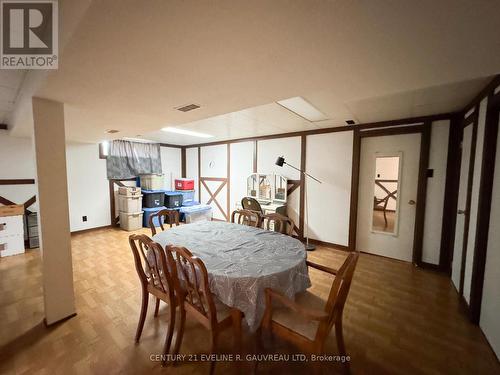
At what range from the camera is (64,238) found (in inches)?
74.5

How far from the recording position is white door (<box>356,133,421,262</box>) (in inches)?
125

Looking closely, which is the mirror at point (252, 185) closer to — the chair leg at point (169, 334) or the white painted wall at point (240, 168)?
the white painted wall at point (240, 168)

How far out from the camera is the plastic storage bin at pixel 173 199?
522 cm

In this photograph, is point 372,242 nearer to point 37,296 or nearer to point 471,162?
point 471,162

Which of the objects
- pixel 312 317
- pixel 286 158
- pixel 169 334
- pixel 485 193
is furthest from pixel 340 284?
pixel 286 158

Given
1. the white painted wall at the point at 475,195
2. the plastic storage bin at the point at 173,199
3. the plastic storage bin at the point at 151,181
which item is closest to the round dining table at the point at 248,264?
the white painted wall at the point at 475,195

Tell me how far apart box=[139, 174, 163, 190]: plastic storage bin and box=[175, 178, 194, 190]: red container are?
0.45 meters

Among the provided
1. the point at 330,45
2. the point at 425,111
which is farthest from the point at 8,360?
the point at 425,111

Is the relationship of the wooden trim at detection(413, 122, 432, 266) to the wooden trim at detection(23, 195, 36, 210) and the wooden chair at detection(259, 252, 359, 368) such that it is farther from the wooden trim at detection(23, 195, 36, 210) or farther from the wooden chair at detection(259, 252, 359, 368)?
the wooden trim at detection(23, 195, 36, 210)

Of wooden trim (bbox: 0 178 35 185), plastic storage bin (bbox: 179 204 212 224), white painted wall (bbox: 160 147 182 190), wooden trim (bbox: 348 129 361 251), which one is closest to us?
wooden trim (bbox: 348 129 361 251)

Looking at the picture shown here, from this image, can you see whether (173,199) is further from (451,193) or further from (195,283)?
(451,193)

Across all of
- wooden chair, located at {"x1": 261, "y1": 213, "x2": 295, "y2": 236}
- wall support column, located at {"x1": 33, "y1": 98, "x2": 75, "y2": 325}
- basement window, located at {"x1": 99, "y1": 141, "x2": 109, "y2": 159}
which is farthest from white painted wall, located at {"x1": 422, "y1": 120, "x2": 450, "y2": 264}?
basement window, located at {"x1": 99, "y1": 141, "x2": 109, "y2": 159}

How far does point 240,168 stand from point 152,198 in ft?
7.38

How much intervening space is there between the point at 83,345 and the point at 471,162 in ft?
12.9
